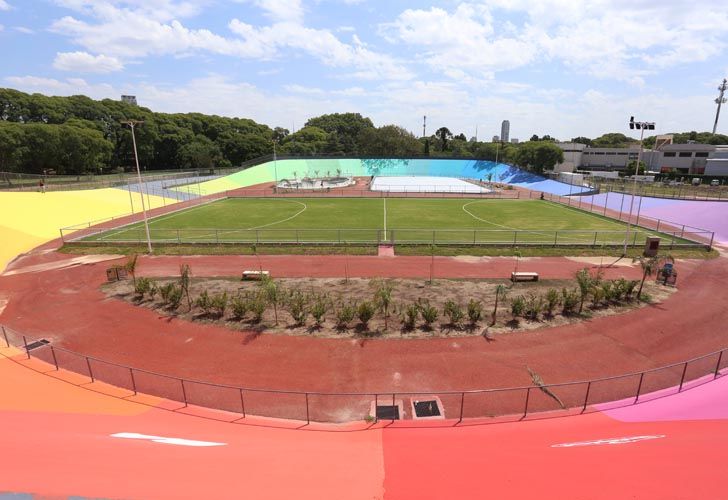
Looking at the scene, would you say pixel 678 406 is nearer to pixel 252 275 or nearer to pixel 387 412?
pixel 387 412

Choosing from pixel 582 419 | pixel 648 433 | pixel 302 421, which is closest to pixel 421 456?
pixel 302 421

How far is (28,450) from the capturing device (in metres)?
10.6

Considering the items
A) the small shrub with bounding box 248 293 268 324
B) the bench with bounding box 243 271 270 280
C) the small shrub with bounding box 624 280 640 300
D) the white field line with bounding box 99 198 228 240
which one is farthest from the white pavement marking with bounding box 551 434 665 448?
the white field line with bounding box 99 198 228 240

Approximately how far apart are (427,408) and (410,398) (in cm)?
80

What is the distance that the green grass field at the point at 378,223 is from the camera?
37375mm

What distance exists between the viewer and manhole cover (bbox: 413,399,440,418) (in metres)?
13.5

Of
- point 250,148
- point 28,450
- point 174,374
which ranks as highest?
point 250,148

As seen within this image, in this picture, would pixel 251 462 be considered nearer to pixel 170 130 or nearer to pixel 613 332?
pixel 613 332

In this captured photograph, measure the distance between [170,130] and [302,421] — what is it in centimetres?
10625

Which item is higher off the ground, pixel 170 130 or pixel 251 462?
pixel 170 130

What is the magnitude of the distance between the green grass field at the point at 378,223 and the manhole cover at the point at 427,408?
72.4ft

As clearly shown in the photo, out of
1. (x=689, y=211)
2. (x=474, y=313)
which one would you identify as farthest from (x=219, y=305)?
(x=689, y=211)

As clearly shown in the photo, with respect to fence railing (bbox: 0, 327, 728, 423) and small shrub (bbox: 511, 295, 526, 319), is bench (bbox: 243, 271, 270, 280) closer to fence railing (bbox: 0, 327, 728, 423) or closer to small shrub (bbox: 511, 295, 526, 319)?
fence railing (bbox: 0, 327, 728, 423)

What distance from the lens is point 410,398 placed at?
14445mm
